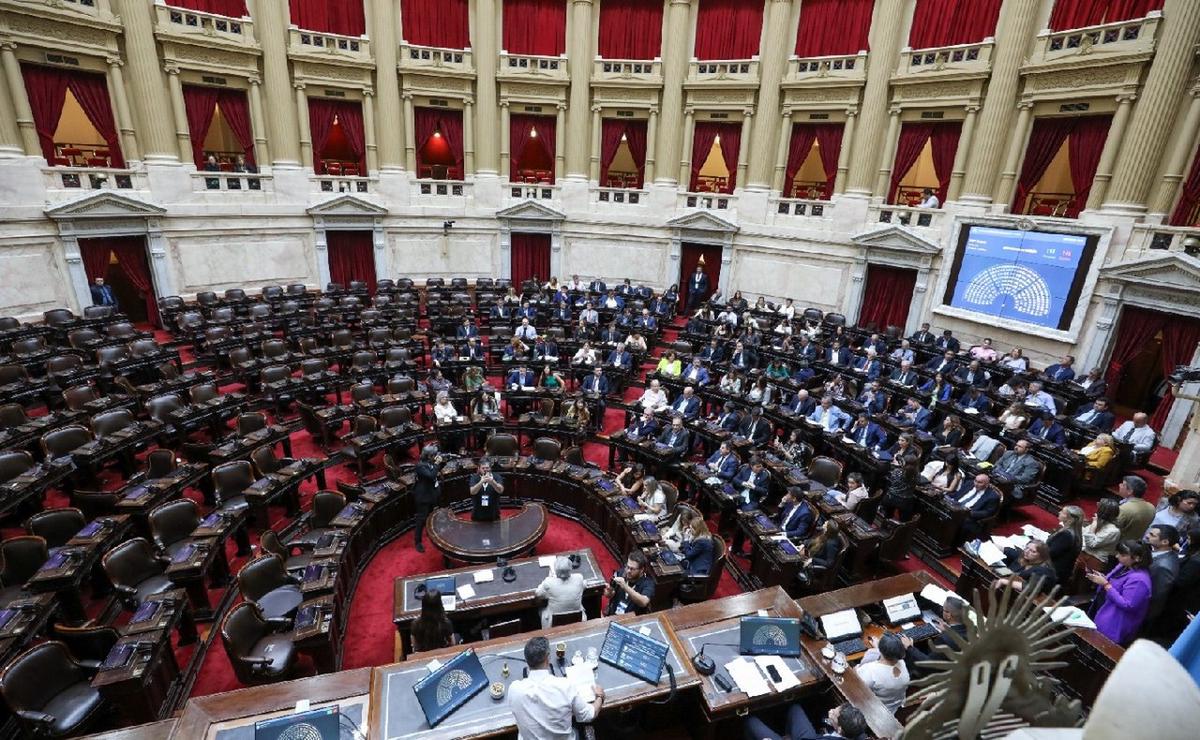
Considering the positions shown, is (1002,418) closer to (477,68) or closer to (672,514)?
(672,514)

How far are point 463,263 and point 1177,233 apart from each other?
2123 cm

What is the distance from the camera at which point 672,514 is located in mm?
8805

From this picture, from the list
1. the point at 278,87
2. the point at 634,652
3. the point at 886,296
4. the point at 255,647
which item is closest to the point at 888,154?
the point at 886,296

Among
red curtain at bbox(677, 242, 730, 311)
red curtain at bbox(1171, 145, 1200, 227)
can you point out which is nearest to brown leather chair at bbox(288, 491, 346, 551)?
red curtain at bbox(677, 242, 730, 311)

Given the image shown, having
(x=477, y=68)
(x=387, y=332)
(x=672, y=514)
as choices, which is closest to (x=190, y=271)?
(x=387, y=332)

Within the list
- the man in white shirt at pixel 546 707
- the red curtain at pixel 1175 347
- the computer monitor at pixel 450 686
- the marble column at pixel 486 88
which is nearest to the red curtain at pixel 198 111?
the marble column at pixel 486 88

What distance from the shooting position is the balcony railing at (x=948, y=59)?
54.4 ft

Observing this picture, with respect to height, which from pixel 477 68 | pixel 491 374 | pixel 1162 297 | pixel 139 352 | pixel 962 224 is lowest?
pixel 491 374

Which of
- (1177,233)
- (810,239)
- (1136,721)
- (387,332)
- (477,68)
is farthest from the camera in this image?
(477,68)

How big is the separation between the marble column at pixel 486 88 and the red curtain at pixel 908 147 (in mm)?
14176

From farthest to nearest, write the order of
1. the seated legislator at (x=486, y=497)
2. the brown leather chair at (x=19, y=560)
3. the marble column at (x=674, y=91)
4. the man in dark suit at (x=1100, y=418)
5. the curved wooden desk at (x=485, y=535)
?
the marble column at (x=674, y=91) → the man in dark suit at (x=1100, y=418) → the seated legislator at (x=486, y=497) → the curved wooden desk at (x=485, y=535) → the brown leather chair at (x=19, y=560)

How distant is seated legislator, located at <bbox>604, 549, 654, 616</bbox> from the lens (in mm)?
7020

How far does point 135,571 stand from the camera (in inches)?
279

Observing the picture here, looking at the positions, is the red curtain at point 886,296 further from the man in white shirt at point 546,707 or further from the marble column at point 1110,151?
the man in white shirt at point 546,707
